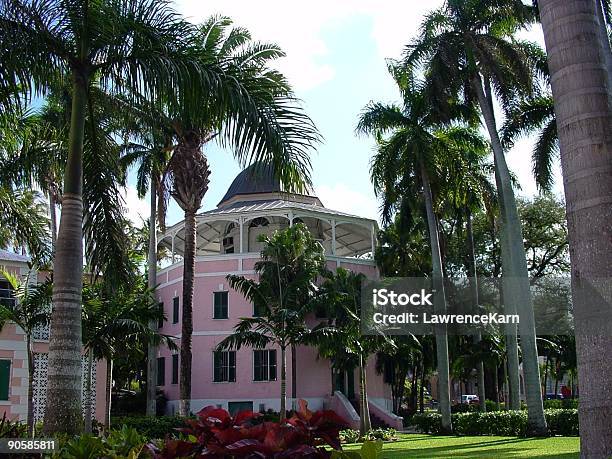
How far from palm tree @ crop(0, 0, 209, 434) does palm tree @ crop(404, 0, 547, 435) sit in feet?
55.7

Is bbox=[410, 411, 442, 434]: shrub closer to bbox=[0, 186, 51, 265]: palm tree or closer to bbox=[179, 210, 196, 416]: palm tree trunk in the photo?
bbox=[179, 210, 196, 416]: palm tree trunk

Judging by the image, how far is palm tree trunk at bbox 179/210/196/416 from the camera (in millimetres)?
24500

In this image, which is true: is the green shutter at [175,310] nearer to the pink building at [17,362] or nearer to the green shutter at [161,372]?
the green shutter at [161,372]

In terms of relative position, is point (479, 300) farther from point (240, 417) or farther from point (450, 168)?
point (240, 417)

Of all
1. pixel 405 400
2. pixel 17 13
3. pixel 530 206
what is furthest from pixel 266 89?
pixel 405 400

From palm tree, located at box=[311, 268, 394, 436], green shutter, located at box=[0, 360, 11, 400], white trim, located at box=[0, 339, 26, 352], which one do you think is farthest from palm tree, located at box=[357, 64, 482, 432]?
green shutter, located at box=[0, 360, 11, 400]

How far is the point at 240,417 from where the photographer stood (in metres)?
4.19

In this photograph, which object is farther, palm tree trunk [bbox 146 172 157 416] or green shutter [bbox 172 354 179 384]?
green shutter [bbox 172 354 179 384]

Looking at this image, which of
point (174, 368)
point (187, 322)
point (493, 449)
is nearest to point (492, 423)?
point (493, 449)

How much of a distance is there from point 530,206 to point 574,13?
1414 inches

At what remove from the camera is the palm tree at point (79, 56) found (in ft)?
26.8

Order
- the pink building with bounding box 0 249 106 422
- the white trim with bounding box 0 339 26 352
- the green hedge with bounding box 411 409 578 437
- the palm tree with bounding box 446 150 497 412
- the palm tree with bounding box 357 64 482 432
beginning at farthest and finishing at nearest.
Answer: the palm tree with bounding box 446 150 497 412
the palm tree with bounding box 357 64 482 432
the green hedge with bounding box 411 409 578 437
the white trim with bounding box 0 339 26 352
the pink building with bounding box 0 249 106 422

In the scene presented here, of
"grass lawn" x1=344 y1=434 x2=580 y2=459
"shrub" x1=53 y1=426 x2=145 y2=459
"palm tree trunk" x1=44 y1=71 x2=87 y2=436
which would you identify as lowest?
"grass lawn" x1=344 y1=434 x2=580 y2=459

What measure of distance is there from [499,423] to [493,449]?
7744 millimetres
